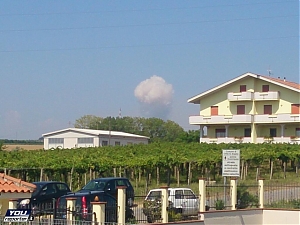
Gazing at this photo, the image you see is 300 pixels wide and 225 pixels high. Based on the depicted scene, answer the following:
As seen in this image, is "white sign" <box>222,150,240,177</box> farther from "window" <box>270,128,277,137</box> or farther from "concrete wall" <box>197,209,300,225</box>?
"window" <box>270,128,277,137</box>

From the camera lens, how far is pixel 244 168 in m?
46.2

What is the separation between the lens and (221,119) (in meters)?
67.1

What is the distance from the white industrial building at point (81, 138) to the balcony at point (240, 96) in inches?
924

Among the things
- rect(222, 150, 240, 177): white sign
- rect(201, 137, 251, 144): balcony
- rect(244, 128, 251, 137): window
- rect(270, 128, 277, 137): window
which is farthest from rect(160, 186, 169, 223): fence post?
rect(244, 128, 251, 137): window

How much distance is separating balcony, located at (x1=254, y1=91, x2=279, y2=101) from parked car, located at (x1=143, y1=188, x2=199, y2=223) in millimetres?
41556

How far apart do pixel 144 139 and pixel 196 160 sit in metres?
52.8

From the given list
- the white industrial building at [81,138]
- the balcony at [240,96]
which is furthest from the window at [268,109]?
the white industrial building at [81,138]

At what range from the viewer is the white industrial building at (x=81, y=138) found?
84.9 meters

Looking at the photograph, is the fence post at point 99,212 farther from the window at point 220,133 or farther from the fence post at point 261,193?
the window at point 220,133

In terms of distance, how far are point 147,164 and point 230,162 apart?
1683 centimetres

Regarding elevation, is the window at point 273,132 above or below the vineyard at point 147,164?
above

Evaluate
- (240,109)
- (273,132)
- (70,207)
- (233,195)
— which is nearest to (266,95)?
(240,109)

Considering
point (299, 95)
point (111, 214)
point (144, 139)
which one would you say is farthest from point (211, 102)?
point (111, 214)

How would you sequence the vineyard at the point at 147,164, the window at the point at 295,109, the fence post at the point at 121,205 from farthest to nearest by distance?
the window at the point at 295,109 < the vineyard at the point at 147,164 < the fence post at the point at 121,205
